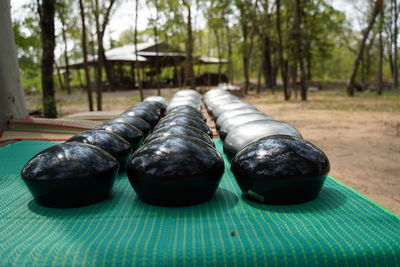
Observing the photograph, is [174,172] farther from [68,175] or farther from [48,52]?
[48,52]

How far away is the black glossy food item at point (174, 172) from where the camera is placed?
Result: 214 cm

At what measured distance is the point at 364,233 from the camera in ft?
6.07

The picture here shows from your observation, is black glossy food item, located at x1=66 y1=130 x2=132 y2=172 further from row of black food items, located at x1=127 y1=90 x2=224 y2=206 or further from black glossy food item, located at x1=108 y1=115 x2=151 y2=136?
black glossy food item, located at x1=108 y1=115 x2=151 y2=136

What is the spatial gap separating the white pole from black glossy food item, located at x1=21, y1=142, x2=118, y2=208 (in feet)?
15.1

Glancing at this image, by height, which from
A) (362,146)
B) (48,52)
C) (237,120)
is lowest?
(362,146)

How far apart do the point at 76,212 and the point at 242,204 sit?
3.20 feet

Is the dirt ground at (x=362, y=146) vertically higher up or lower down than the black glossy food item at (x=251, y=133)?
lower down

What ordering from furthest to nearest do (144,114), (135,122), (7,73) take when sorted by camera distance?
(7,73) → (144,114) → (135,122)

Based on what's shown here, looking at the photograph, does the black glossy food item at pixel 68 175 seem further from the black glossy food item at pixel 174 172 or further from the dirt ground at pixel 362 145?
the dirt ground at pixel 362 145

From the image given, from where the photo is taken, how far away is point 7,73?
627 centimetres

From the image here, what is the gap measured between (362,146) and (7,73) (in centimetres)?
607

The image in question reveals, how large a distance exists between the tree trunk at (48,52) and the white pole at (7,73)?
242 cm

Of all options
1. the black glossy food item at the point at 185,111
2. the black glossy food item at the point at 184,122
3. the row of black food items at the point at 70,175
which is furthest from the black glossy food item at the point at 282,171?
the black glossy food item at the point at 185,111

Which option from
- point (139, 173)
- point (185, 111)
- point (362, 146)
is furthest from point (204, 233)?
point (362, 146)
